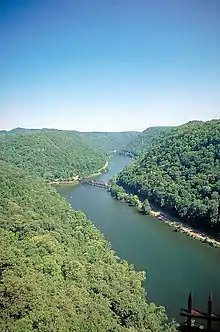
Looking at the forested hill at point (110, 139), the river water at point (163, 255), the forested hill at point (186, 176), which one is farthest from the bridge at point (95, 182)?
the forested hill at point (110, 139)

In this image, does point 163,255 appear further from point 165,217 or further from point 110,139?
point 110,139

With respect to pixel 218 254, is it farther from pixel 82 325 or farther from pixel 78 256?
pixel 82 325

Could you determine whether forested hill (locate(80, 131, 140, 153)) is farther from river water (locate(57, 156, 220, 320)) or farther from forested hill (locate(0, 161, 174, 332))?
forested hill (locate(0, 161, 174, 332))

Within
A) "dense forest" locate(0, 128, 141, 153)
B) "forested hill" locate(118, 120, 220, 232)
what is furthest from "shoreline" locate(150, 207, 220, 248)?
"dense forest" locate(0, 128, 141, 153)

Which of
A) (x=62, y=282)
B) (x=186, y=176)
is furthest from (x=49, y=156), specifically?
(x=62, y=282)

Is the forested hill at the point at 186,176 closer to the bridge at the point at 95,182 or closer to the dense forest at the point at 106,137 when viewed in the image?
the bridge at the point at 95,182

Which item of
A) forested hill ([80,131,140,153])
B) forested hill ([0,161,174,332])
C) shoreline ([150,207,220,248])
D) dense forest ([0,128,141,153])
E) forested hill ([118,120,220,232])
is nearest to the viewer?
forested hill ([0,161,174,332])
